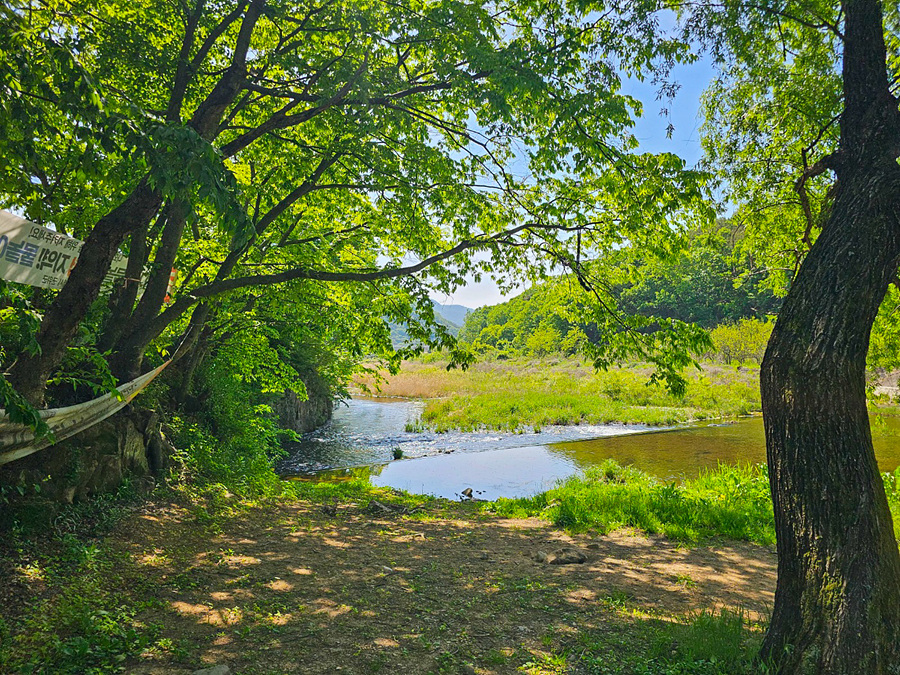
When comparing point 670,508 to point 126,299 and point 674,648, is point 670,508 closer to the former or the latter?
point 674,648

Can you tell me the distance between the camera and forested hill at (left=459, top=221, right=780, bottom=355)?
714 centimetres

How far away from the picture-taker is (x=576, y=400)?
982 inches

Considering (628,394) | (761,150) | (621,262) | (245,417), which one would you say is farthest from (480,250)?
(628,394)

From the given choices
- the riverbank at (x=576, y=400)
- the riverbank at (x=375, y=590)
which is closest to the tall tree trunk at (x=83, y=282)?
the riverbank at (x=375, y=590)

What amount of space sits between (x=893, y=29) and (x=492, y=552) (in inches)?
280

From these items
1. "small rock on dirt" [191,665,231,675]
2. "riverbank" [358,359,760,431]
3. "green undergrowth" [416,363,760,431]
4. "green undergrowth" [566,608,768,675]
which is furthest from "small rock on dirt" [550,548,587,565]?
"green undergrowth" [416,363,760,431]

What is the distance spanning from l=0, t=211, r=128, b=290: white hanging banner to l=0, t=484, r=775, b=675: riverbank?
222 centimetres

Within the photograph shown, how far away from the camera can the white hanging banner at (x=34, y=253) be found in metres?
3.09

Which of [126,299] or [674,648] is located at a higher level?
[126,299]

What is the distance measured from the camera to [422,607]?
432 centimetres

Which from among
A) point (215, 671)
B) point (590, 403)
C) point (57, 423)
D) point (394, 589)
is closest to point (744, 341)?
point (590, 403)

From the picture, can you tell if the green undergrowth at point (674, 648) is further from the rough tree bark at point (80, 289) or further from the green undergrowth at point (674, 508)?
the rough tree bark at point (80, 289)

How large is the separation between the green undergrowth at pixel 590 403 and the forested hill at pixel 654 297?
3251mm

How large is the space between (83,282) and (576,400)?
76.2 ft
